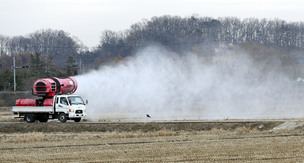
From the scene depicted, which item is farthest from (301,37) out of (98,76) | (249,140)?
(249,140)

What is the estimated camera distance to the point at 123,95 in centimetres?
5906

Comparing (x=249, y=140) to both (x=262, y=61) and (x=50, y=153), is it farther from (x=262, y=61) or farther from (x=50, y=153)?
(x=262, y=61)

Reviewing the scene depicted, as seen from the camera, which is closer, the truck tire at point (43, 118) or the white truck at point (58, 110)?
the white truck at point (58, 110)

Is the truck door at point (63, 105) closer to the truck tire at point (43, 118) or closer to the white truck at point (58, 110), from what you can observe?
the white truck at point (58, 110)

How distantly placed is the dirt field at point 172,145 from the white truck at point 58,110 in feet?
17.0

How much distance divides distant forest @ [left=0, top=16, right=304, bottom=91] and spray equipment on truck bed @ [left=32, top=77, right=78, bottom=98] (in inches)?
1861

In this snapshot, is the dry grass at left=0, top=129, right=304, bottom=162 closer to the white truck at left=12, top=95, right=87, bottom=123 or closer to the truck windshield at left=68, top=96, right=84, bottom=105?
the white truck at left=12, top=95, right=87, bottom=123

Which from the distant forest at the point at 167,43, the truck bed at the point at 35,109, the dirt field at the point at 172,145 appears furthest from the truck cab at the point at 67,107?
the distant forest at the point at 167,43

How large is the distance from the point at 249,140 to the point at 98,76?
85.7 feet

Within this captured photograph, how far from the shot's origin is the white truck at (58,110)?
4841 cm

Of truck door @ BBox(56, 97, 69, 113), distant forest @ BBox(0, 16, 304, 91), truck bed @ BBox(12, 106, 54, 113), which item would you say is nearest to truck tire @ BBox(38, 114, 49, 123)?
truck bed @ BBox(12, 106, 54, 113)

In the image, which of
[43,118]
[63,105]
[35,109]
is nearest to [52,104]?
[63,105]

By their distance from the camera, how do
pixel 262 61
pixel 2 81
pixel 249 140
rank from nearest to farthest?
pixel 249 140
pixel 262 61
pixel 2 81

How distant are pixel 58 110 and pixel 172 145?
21976mm
